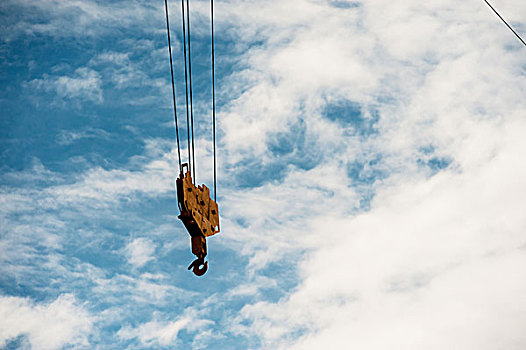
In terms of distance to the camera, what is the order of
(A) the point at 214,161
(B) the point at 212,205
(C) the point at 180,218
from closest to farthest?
(C) the point at 180,218 → (B) the point at 212,205 → (A) the point at 214,161

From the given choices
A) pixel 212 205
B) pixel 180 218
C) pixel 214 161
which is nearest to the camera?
pixel 180 218

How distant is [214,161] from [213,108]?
161cm

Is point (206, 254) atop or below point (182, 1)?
below

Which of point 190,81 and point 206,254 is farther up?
point 190,81

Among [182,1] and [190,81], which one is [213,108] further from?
[182,1]

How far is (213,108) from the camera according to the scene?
833 inches

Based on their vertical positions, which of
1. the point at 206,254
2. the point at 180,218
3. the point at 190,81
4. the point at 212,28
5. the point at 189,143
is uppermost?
the point at 212,28

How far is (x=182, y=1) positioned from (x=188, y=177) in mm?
5465

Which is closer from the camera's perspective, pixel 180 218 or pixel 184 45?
pixel 180 218

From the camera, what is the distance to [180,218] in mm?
17703

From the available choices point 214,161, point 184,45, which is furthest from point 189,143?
A: point 184,45

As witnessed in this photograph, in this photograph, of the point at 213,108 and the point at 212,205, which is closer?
the point at 212,205

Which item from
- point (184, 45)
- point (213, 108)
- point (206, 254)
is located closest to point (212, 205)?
point (206, 254)

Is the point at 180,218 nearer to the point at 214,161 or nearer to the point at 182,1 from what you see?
the point at 214,161
